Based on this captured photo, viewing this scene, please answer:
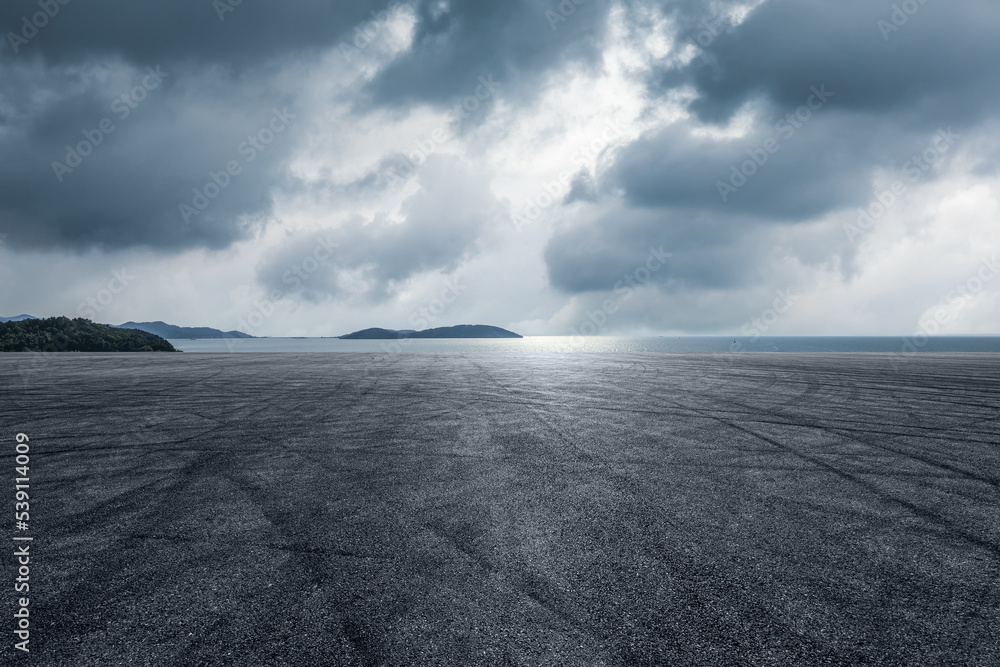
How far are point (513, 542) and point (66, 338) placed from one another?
301ft

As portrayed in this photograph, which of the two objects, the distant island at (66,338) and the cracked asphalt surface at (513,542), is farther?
the distant island at (66,338)

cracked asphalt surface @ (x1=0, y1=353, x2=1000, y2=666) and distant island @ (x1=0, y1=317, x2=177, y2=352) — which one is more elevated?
distant island @ (x1=0, y1=317, x2=177, y2=352)

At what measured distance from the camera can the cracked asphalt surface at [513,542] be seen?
3.06 meters

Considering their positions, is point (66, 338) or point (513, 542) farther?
point (66, 338)

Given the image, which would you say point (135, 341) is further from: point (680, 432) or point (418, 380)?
point (680, 432)

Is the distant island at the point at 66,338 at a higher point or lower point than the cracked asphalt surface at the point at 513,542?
higher

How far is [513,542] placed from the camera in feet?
14.7

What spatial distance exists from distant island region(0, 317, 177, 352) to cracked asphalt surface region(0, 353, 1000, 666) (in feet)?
230

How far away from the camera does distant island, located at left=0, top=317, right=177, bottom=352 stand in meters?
62.1

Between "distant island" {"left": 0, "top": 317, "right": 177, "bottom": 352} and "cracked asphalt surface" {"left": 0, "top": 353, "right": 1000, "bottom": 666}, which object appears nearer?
"cracked asphalt surface" {"left": 0, "top": 353, "right": 1000, "bottom": 666}

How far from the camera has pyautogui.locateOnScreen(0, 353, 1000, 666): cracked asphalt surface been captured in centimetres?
306

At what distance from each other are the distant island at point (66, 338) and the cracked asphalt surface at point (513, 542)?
69965 mm

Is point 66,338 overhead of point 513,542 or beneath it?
overhead

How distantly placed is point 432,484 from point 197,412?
855 cm
